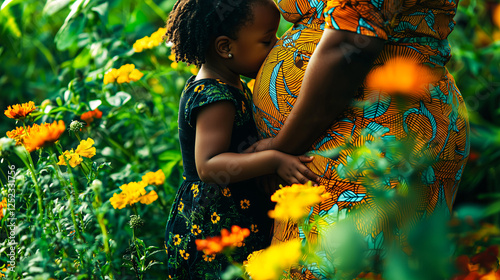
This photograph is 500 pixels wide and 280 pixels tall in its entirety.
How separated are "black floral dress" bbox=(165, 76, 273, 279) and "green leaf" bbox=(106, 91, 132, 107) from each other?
1.65ft

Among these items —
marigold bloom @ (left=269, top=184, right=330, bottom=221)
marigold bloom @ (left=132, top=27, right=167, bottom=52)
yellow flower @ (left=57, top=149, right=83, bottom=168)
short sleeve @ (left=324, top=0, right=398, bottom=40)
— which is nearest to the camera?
marigold bloom @ (left=269, top=184, right=330, bottom=221)

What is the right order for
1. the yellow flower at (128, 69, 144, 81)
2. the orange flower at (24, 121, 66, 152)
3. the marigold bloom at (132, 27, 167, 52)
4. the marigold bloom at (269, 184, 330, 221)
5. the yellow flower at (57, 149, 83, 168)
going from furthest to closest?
the marigold bloom at (132, 27, 167, 52) → the yellow flower at (128, 69, 144, 81) → the yellow flower at (57, 149, 83, 168) → the orange flower at (24, 121, 66, 152) → the marigold bloom at (269, 184, 330, 221)

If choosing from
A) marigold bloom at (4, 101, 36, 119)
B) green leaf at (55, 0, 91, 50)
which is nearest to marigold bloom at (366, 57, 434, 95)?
marigold bloom at (4, 101, 36, 119)

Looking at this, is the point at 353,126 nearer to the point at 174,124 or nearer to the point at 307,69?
the point at 307,69

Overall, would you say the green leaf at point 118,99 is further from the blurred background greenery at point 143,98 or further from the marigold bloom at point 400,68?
the marigold bloom at point 400,68

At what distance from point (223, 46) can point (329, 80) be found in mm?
409

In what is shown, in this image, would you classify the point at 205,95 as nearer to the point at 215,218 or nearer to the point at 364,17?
the point at 215,218

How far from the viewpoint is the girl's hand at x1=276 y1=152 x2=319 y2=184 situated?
41.2 inches

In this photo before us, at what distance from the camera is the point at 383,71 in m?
0.98

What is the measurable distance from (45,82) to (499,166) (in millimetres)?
2630

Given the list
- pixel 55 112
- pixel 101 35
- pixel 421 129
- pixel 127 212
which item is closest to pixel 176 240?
pixel 127 212

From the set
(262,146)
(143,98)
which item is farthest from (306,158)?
(143,98)

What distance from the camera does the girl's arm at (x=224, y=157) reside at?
109 centimetres

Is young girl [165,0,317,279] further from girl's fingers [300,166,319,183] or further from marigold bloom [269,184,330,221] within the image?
marigold bloom [269,184,330,221]
